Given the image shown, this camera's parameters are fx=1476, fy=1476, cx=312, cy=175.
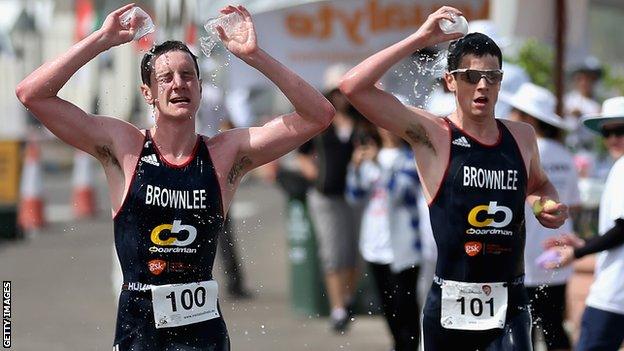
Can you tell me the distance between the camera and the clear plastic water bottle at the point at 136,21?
570cm

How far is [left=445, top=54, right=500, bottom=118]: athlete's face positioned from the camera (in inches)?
238

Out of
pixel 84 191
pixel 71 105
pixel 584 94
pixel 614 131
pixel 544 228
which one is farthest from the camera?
pixel 84 191

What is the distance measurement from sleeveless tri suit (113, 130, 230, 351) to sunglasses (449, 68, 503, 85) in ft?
3.86

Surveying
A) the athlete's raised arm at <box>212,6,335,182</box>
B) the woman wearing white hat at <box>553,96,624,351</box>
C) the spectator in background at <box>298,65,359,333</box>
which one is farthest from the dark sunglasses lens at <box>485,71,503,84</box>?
the spectator in background at <box>298,65,359,333</box>

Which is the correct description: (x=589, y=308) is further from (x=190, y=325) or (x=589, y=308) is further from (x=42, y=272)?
(x=42, y=272)

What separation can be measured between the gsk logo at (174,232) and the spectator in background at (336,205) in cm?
615

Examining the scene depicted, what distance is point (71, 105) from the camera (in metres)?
5.73

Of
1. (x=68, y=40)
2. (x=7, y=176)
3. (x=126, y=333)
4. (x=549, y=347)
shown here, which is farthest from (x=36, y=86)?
(x=68, y=40)

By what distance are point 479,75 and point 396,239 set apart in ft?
12.4

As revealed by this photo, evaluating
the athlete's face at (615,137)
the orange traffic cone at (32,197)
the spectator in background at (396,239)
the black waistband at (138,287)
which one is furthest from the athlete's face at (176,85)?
the orange traffic cone at (32,197)

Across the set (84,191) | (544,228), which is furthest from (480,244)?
(84,191)

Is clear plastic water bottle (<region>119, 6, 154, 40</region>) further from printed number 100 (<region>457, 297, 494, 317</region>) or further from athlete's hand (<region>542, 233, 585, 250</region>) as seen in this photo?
athlete's hand (<region>542, 233, 585, 250</region>)

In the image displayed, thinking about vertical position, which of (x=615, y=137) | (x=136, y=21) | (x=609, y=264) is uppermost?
(x=136, y=21)

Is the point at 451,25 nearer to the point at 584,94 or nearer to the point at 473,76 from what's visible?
the point at 473,76
